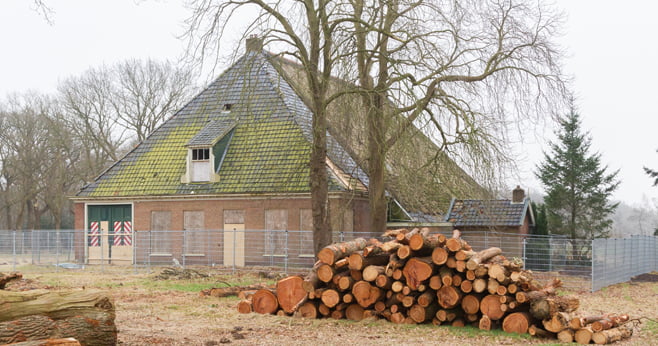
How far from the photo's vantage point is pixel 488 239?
2666 centimetres

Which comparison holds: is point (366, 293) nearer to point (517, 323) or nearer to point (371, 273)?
point (371, 273)

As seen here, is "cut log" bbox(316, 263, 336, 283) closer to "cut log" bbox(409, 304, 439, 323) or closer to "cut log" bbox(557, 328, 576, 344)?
"cut log" bbox(409, 304, 439, 323)

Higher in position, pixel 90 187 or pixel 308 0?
pixel 308 0

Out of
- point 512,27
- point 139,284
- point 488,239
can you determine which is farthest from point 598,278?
point 139,284

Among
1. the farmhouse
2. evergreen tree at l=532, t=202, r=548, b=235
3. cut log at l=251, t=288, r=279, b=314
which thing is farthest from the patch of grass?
evergreen tree at l=532, t=202, r=548, b=235

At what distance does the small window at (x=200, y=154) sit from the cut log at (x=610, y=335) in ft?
66.7

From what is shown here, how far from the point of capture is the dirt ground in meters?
12.2

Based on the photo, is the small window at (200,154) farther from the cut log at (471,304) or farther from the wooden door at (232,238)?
the cut log at (471,304)

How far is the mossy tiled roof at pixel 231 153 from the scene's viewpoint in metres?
28.8

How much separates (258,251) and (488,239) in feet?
27.2

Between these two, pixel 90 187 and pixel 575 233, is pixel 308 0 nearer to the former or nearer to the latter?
pixel 90 187

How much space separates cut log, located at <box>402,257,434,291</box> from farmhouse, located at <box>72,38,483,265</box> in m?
11.4

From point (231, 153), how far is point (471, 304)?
18889mm

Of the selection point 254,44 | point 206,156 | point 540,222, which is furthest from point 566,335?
point 540,222
